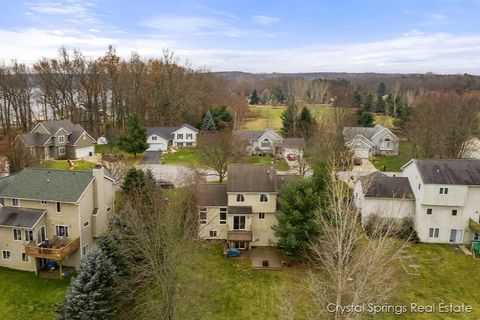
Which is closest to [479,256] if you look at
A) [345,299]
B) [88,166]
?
[345,299]

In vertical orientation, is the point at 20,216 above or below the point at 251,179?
below

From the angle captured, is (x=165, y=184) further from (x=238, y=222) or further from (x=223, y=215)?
(x=238, y=222)

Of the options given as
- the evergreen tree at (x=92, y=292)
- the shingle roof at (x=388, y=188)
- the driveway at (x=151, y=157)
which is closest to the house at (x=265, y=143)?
the driveway at (x=151, y=157)

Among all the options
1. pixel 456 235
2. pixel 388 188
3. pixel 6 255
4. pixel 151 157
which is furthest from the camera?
pixel 151 157

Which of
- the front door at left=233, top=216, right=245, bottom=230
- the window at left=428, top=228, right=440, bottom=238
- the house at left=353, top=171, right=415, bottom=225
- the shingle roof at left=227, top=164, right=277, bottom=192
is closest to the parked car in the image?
the shingle roof at left=227, top=164, right=277, bottom=192

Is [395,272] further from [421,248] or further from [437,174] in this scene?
[437,174]

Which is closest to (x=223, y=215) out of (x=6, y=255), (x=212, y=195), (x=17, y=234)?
(x=212, y=195)

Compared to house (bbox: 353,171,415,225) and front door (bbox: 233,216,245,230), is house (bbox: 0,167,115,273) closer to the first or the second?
front door (bbox: 233,216,245,230)

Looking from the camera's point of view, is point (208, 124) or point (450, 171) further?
point (208, 124)
